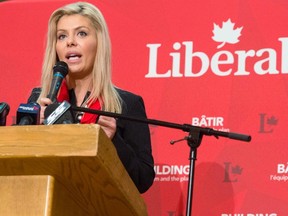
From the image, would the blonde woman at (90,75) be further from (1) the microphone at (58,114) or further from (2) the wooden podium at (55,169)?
(2) the wooden podium at (55,169)

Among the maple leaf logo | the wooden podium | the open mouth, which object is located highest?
the maple leaf logo

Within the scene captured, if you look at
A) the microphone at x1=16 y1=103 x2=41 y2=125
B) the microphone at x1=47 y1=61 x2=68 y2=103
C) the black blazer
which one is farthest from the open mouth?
the microphone at x1=16 y1=103 x2=41 y2=125

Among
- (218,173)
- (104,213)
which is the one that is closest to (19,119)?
(104,213)

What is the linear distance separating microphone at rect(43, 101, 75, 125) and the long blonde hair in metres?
0.48

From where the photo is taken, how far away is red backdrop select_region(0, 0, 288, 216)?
2557mm

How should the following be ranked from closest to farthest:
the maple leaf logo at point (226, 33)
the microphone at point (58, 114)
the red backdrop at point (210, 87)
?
the microphone at point (58, 114) → the red backdrop at point (210, 87) → the maple leaf logo at point (226, 33)

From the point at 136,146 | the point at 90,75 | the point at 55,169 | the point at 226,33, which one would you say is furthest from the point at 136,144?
the point at 55,169

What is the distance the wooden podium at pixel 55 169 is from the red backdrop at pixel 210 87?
1.23 metres

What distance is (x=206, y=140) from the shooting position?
8.72ft

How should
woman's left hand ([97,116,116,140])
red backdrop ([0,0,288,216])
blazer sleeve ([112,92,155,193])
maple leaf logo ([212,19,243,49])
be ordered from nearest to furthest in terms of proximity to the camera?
woman's left hand ([97,116,116,140])
blazer sleeve ([112,92,155,193])
red backdrop ([0,0,288,216])
maple leaf logo ([212,19,243,49])

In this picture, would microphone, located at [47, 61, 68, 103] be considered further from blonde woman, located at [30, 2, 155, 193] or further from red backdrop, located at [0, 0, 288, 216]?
red backdrop, located at [0, 0, 288, 216]

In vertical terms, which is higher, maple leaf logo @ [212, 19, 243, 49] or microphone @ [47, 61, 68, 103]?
maple leaf logo @ [212, 19, 243, 49]

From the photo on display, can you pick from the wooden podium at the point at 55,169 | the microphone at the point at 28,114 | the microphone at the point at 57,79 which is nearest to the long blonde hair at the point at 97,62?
the microphone at the point at 57,79

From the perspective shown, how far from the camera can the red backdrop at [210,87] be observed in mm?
2557
